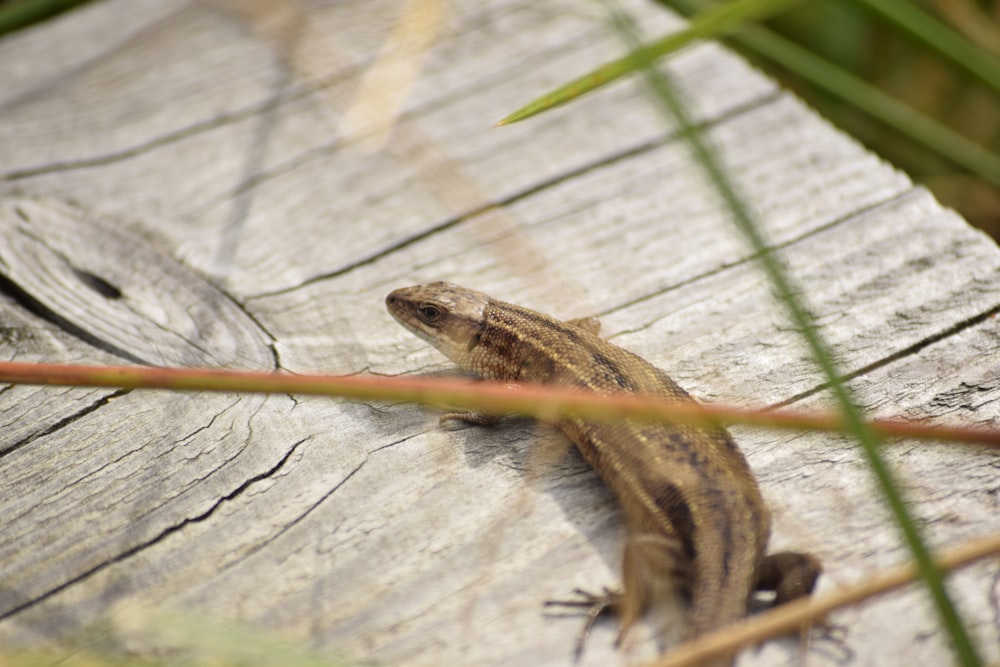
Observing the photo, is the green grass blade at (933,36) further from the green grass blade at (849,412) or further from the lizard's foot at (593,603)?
the lizard's foot at (593,603)

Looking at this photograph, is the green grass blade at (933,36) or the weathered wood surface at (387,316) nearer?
the weathered wood surface at (387,316)

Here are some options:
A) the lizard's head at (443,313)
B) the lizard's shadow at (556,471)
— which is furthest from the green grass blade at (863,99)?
the lizard's shadow at (556,471)

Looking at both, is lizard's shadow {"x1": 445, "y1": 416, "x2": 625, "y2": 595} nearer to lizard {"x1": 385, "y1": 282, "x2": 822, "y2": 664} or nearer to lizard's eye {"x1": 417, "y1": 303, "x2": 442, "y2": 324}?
lizard {"x1": 385, "y1": 282, "x2": 822, "y2": 664}

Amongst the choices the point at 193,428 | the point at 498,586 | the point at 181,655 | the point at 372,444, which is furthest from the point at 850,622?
the point at 193,428

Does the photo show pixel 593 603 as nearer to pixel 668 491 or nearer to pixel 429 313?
pixel 668 491

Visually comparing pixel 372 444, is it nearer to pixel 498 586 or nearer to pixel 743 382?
pixel 498 586

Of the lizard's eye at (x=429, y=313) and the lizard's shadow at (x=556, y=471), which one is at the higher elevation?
the lizard's eye at (x=429, y=313)
